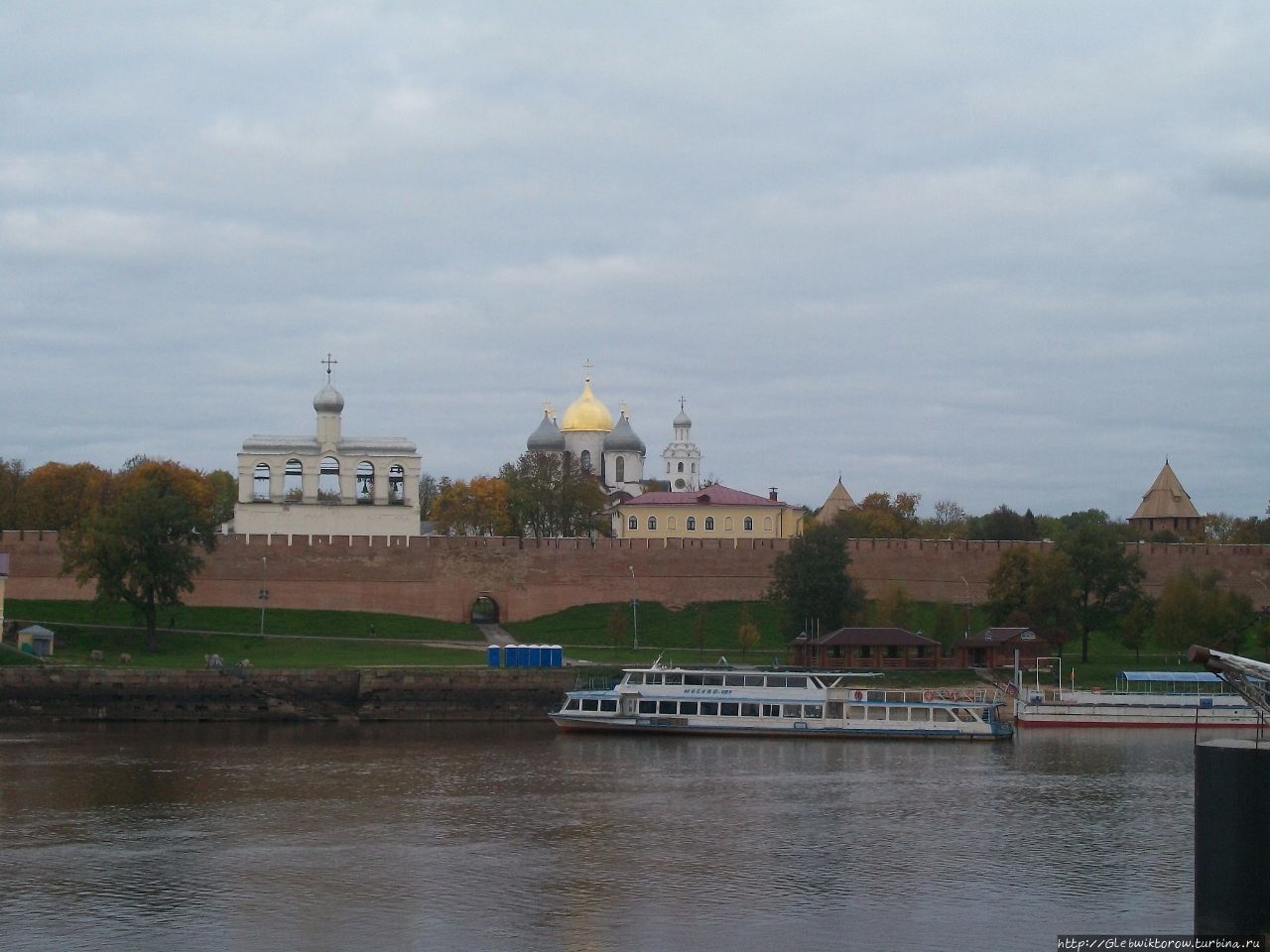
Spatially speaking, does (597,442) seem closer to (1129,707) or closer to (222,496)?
(222,496)

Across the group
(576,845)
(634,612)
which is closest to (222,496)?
(634,612)

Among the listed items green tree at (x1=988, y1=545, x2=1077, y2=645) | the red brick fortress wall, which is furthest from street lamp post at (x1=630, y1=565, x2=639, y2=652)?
green tree at (x1=988, y1=545, x2=1077, y2=645)

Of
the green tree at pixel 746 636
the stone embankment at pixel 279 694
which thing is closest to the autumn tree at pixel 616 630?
the green tree at pixel 746 636

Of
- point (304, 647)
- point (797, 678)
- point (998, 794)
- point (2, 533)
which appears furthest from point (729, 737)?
point (2, 533)

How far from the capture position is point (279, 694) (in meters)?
38.8

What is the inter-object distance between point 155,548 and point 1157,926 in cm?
3269

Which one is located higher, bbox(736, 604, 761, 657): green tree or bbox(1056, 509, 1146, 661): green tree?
bbox(1056, 509, 1146, 661): green tree

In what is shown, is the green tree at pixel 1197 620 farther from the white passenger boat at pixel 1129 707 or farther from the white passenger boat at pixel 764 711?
the white passenger boat at pixel 764 711

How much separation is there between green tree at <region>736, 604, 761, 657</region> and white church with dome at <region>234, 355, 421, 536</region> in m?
14.1

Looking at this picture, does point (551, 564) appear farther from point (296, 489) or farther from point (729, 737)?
point (729, 737)

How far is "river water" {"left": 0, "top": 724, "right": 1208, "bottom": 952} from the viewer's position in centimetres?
1875

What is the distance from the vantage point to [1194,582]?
5022cm

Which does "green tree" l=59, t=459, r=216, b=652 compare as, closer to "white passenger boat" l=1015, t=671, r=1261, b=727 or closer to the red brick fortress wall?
the red brick fortress wall

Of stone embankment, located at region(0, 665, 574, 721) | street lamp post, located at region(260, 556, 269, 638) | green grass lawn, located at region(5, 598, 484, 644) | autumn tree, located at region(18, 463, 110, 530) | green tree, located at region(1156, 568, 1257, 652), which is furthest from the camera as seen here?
autumn tree, located at region(18, 463, 110, 530)
